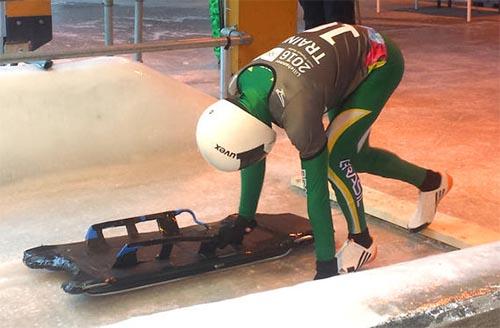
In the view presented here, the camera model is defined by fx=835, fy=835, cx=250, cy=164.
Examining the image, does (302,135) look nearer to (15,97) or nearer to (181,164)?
(181,164)

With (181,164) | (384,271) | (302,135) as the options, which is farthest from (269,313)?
(181,164)

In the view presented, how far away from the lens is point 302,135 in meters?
2.46

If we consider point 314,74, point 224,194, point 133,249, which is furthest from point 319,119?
point 224,194

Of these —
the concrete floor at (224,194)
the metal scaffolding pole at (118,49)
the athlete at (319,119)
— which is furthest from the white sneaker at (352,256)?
the metal scaffolding pole at (118,49)

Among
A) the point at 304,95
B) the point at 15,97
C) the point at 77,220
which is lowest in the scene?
the point at 77,220

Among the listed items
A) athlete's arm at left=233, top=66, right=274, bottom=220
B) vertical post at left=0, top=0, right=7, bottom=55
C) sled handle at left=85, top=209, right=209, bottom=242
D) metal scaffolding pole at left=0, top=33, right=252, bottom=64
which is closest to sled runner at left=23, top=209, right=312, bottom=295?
sled handle at left=85, top=209, right=209, bottom=242

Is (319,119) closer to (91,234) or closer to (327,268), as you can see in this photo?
(327,268)

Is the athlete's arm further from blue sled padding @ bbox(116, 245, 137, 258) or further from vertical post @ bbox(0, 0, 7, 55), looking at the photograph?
vertical post @ bbox(0, 0, 7, 55)

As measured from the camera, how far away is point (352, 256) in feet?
9.12

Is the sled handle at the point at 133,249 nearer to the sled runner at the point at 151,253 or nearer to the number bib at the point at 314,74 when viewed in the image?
the sled runner at the point at 151,253

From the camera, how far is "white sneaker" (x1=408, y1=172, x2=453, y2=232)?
315 cm

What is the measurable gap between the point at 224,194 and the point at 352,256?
1084mm

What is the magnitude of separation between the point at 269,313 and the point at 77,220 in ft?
6.72

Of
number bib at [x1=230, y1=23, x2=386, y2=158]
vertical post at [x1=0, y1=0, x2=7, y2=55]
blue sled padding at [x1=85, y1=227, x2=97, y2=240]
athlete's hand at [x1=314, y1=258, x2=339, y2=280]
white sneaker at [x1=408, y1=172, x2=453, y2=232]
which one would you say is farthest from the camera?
vertical post at [x1=0, y1=0, x2=7, y2=55]
